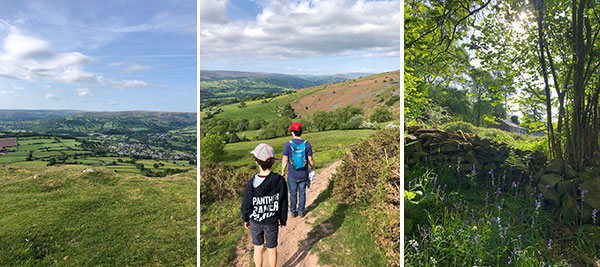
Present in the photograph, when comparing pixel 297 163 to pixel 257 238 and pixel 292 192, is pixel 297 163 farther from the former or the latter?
pixel 257 238

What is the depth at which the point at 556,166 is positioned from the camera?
288 cm

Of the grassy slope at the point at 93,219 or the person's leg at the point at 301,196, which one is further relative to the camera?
the grassy slope at the point at 93,219

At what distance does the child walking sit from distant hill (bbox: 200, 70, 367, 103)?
1.46 meters

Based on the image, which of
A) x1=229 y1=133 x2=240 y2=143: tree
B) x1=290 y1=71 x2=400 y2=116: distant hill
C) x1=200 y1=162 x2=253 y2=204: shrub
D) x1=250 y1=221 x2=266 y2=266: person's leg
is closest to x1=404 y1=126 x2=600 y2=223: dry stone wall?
x1=290 y1=71 x2=400 y2=116: distant hill

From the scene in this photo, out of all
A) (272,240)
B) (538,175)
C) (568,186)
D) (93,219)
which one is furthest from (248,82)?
(93,219)

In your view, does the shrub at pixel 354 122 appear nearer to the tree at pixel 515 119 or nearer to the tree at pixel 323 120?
the tree at pixel 323 120

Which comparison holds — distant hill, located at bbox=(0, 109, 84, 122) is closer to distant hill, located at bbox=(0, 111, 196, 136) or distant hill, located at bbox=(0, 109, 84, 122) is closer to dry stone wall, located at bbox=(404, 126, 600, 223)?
distant hill, located at bbox=(0, 111, 196, 136)

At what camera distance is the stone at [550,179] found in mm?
2781

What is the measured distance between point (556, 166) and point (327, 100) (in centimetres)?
392

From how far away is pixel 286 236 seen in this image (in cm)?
310

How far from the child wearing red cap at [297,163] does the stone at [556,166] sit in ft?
9.82

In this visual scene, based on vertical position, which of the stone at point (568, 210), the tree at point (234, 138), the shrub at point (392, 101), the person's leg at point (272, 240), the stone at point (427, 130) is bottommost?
the person's leg at point (272, 240)

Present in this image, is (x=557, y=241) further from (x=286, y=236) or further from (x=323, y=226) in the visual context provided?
(x=286, y=236)

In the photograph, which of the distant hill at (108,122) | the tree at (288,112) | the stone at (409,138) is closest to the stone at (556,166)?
the stone at (409,138)
